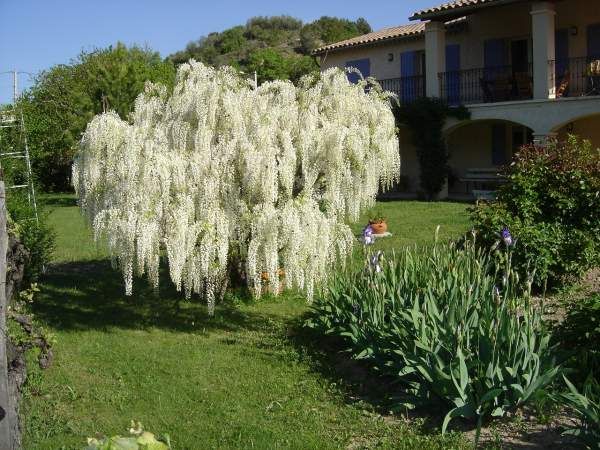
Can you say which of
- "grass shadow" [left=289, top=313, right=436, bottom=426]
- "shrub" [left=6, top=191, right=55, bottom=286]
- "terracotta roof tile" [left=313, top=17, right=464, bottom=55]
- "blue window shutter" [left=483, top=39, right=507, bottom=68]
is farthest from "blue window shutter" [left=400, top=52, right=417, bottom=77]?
"grass shadow" [left=289, top=313, right=436, bottom=426]

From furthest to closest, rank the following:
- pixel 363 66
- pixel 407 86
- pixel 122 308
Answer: pixel 363 66, pixel 407 86, pixel 122 308

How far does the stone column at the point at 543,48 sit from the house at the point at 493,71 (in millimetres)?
26

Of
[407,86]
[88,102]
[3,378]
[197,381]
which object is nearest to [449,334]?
[197,381]

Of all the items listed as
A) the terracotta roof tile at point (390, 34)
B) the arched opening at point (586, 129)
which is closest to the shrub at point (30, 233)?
the arched opening at point (586, 129)

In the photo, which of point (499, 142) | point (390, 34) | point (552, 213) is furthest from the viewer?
point (390, 34)

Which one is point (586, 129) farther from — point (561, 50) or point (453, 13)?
point (453, 13)

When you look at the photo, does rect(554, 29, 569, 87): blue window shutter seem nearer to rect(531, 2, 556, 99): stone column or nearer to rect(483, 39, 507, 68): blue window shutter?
rect(531, 2, 556, 99): stone column

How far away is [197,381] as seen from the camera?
7.09 meters

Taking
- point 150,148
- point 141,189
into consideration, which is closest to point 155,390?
point 141,189

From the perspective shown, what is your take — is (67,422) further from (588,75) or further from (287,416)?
(588,75)

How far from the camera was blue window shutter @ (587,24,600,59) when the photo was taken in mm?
20275

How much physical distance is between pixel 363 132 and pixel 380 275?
2001 mm

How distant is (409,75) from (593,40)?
645cm

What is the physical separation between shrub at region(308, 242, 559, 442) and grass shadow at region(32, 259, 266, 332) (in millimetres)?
2103
